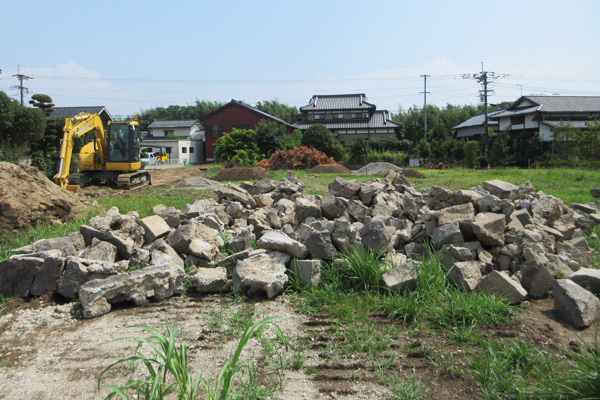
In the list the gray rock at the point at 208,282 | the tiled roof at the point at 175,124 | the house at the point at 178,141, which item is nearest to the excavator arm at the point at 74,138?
the gray rock at the point at 208,282

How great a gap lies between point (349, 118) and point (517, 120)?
15.3m

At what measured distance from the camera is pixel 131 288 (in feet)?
12.0

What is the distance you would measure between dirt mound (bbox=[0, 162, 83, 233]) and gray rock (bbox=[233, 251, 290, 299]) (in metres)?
3.92

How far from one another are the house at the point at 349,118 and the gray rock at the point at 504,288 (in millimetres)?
36204

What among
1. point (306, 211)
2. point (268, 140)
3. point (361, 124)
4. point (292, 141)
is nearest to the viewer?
point (306, 211)

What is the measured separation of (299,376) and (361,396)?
1.33 ft

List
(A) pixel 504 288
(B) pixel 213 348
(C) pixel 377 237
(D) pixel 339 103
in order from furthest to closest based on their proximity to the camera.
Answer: (D) pixel 339 103 < (C) pixel 377 237 < (A) pixel 504 288 < (B) pixel 213 348

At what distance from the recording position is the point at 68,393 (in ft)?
7.78

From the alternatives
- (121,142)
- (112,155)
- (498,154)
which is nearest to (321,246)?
(121,142)

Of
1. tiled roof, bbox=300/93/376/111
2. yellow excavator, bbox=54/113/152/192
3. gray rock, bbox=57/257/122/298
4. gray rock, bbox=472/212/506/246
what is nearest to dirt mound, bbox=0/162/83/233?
gray rock, bbox=57/257/122/298

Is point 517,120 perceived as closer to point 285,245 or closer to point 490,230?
point 490,230

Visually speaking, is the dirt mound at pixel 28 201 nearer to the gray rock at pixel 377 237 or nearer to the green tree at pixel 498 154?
the gray rock at pixel 377 237

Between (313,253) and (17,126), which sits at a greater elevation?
(17,126)

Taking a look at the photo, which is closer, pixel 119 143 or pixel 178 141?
pixel 119 143
